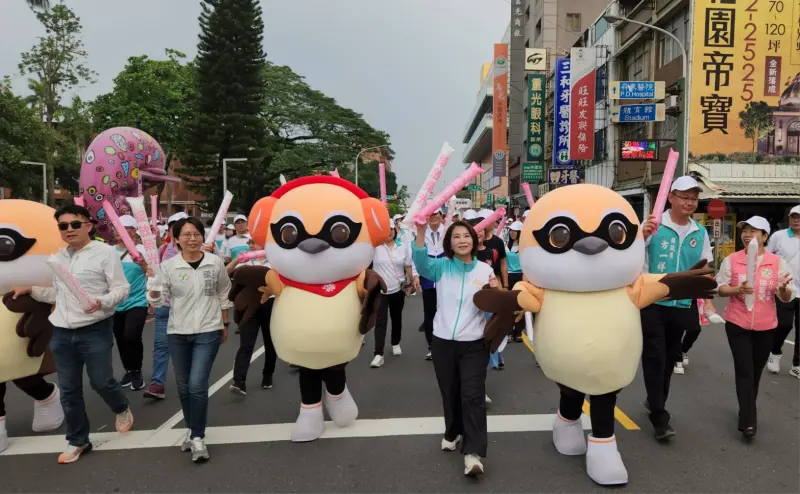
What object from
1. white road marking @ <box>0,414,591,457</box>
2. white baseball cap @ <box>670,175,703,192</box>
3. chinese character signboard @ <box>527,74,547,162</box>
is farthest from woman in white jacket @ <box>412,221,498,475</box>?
chinese character signboard @ <box>527,74,547,162</box>

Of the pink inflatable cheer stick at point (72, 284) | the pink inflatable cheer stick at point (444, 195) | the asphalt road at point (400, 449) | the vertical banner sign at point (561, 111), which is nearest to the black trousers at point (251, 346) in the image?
the asphalt road at point (400, 449)

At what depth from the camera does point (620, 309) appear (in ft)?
10.6

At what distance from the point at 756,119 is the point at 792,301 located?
11843mm

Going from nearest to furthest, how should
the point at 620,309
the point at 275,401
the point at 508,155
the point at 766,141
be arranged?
the point at 620,309 → the point at 275,401 → the point at 766,141 → the point at 508,155

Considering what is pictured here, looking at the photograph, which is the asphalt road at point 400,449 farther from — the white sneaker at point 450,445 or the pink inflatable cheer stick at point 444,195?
the pink inflatable cheer stick at point 444,195

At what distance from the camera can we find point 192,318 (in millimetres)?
3734

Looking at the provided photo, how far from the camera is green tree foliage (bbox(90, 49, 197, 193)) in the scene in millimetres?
26250

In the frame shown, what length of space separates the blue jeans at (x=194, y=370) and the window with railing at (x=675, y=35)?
16517 mm

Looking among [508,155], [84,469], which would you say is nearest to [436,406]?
[84,469]

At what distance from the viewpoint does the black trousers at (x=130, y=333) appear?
16.4 feet

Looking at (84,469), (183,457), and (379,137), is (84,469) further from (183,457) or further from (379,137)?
(379,137)

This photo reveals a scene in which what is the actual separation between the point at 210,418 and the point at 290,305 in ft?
4.80

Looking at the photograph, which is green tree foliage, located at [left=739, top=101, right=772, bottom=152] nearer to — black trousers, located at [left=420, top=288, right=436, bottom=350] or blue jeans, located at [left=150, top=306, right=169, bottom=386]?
black trousers, located at [left=420, top=288, right=436, bottom=350]

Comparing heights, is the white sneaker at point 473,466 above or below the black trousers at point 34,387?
below
